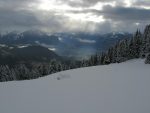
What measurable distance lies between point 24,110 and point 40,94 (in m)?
5.50

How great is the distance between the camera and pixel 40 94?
26.6 meters

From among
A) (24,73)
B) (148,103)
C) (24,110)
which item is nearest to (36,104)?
(24,110)

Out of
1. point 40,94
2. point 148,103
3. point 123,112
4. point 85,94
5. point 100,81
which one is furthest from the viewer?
point 100,81

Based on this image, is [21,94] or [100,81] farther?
[100,81]

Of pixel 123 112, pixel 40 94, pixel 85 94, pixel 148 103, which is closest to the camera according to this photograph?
pixel 123 112

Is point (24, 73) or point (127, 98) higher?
point (127, 98)

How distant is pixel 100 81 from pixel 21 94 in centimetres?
989

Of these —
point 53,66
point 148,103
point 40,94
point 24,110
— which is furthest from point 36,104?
point 53,66

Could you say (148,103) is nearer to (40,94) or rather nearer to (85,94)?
(85,94)

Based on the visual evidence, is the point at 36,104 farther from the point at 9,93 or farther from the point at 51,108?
the point at 9,93

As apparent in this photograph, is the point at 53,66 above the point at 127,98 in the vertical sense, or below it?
below

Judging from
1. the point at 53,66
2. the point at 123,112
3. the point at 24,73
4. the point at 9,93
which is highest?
the point at 123,112

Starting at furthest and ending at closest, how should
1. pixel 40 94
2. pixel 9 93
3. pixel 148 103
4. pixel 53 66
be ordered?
pixel 53 66 < pixel 9 93 < pixel 40 94 < pixel 148 103

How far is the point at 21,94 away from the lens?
27.4m
